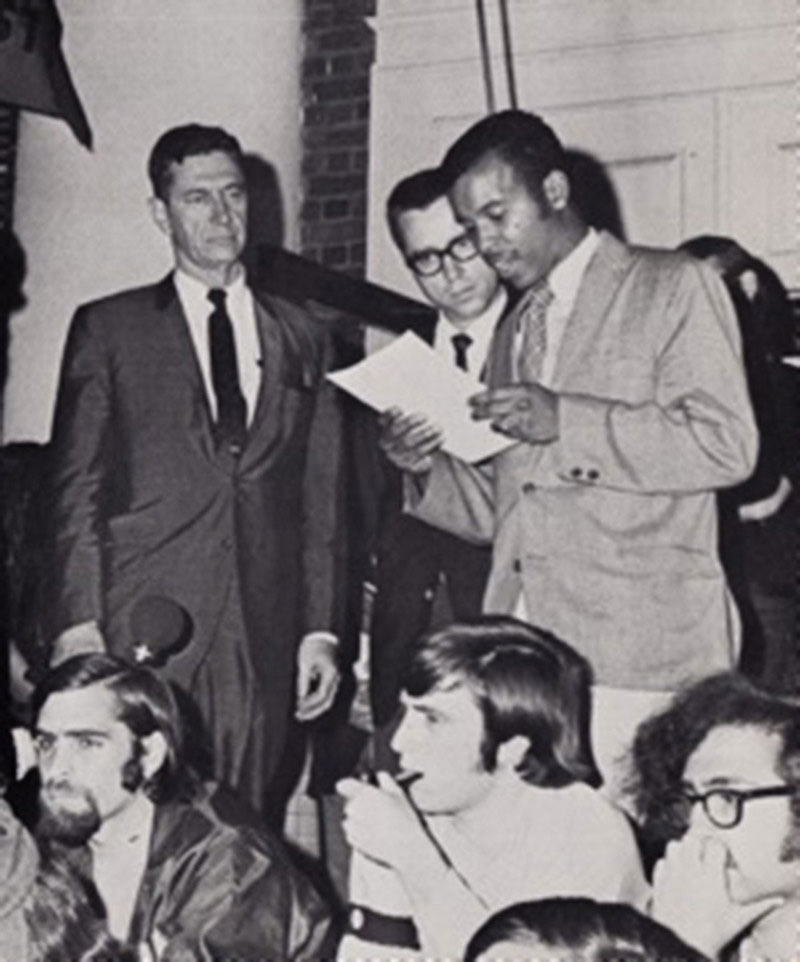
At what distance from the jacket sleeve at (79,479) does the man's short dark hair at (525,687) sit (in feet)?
2.30

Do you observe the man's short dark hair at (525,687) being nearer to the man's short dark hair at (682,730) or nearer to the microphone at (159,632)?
the man's short dark hair at (682,730)

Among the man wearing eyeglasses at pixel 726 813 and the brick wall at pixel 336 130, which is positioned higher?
the brick wall at pixel 336 130

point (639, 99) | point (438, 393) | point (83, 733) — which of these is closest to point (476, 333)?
point (438, 393)

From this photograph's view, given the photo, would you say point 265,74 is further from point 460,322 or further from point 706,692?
point 706,692

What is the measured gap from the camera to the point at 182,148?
4.48 metres

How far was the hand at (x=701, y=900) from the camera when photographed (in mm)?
3838

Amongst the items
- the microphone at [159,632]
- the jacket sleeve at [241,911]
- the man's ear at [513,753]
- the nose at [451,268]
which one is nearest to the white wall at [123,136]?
the nose at [451,268]

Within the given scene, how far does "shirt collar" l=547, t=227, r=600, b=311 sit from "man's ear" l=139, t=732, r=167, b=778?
1128 millimetres

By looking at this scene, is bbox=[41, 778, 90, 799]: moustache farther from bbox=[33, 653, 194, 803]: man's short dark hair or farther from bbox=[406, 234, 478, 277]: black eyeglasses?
bbox=[406, 234, 478, 277]: black eyeglasses

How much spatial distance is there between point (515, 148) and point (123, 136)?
2.77 feet

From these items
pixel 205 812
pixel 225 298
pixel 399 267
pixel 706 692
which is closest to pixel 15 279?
pixel 225 298

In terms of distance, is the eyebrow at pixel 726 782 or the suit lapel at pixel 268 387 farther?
the suit lapel at pixel 268 387

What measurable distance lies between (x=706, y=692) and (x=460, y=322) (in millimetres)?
877

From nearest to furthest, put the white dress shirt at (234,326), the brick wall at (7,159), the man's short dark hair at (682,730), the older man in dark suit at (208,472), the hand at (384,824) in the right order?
the man's short dark hair at (682,730) < the hand at (384,824) < the older man in dark suit at (208,472) < the white dress shirt at (234,326) < the brick wall at (7,159)
